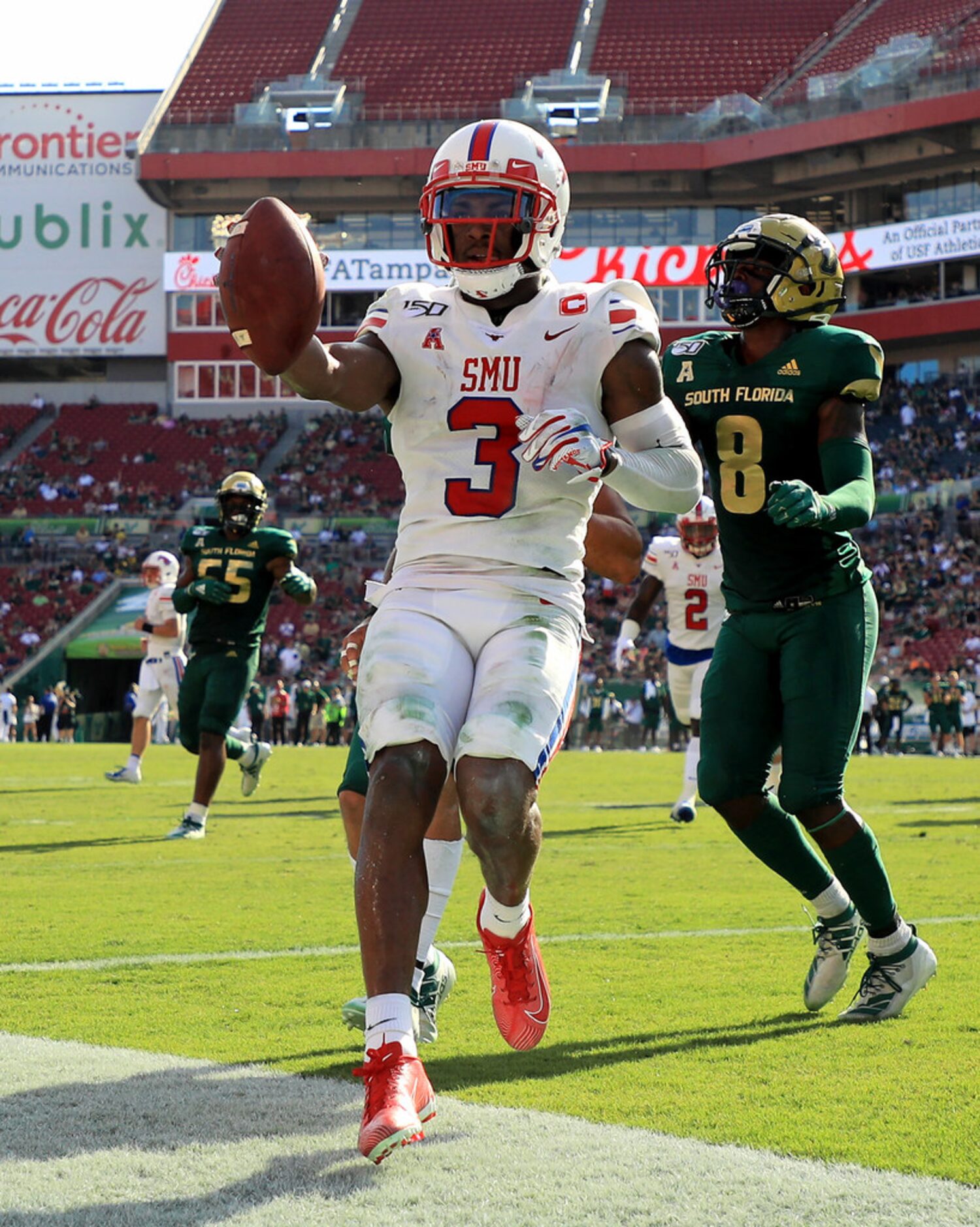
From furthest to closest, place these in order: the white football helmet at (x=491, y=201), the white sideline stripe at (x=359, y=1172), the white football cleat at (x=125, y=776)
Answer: the white football cleat at (x=125, y=776)
the white football helmet at (x=491, y=201)
the white sideline stripe at (x=359, y=1172)

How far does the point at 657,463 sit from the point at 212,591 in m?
6.39

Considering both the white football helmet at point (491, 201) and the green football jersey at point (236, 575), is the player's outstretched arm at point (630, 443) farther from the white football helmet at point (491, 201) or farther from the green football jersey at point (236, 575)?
the green football jersey at point (236, 575)

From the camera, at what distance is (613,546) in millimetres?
3961

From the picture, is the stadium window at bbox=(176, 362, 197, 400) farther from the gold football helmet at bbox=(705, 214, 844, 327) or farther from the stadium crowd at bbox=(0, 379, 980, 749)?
the gold football helmet at bbox=(705, 214, 844, 327)

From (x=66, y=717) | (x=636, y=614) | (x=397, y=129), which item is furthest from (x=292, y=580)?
(x=397, y=129)

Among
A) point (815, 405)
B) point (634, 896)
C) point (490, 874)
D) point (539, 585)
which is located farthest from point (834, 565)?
point (634, 896)

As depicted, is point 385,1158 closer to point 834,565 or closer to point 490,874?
point 490,874

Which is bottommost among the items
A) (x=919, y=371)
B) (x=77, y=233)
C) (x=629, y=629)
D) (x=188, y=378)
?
(x=629, y=629)

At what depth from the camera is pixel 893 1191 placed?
103 inches

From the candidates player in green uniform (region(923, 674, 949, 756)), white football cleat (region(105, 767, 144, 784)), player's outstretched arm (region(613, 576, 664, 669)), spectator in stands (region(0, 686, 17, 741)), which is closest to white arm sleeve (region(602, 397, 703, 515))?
player's outstretched arm (region(613, 576, 664, 669))

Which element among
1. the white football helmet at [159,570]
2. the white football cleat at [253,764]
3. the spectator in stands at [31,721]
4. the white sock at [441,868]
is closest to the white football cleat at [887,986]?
the white sock at [441,868]

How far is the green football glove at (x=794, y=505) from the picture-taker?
368 centimetres

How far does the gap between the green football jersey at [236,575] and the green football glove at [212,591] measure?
6cm

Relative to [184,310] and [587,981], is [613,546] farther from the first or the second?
[184,310]
